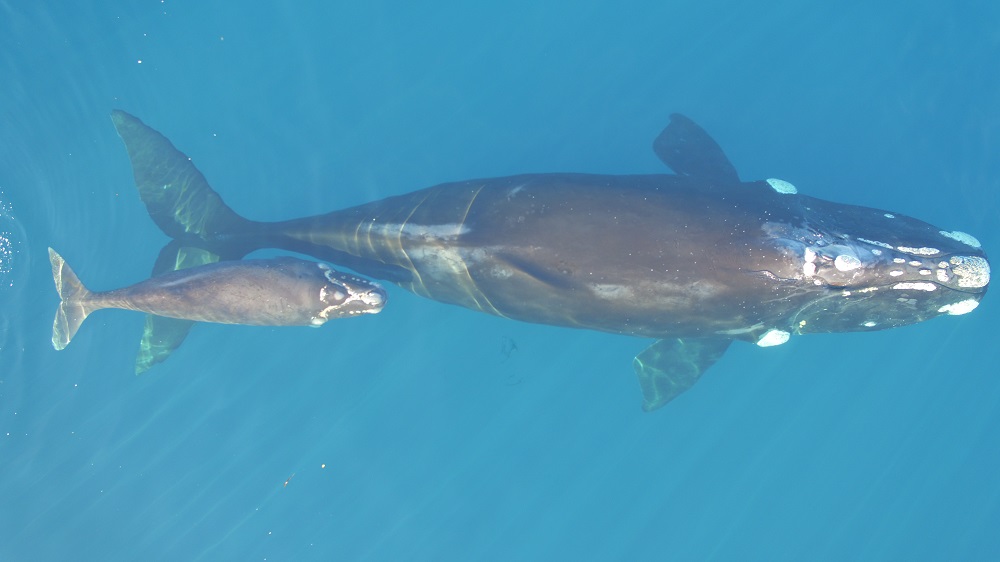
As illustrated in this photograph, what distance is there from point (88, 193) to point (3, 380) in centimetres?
370

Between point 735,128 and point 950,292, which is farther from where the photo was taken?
point 735,128

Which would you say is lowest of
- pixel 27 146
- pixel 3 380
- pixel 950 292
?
pixel 950 292

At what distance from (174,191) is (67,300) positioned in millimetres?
2140

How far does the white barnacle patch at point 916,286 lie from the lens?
7188 mm

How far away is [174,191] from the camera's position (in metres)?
9.74

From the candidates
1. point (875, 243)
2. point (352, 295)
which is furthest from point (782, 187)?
point (352, 295)

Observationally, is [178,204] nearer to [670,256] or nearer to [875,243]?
[670,256]

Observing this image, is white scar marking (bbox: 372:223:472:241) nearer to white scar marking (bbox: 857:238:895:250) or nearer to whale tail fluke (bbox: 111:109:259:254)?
whale tail fluke (bbox: 111:109:259:254)

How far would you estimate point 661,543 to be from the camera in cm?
1147

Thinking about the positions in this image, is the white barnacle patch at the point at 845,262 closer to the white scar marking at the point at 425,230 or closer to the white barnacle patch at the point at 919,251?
the white barnacle patch at the point at 919,251

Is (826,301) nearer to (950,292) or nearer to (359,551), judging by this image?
(950,292)

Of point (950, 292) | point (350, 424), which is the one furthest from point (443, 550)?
point (950, 292)

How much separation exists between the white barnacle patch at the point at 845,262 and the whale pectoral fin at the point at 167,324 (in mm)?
8498

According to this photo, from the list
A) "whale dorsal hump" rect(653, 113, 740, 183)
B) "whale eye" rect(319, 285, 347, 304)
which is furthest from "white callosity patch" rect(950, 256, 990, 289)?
"whale eye" rect(319, 285, 347, 304)
